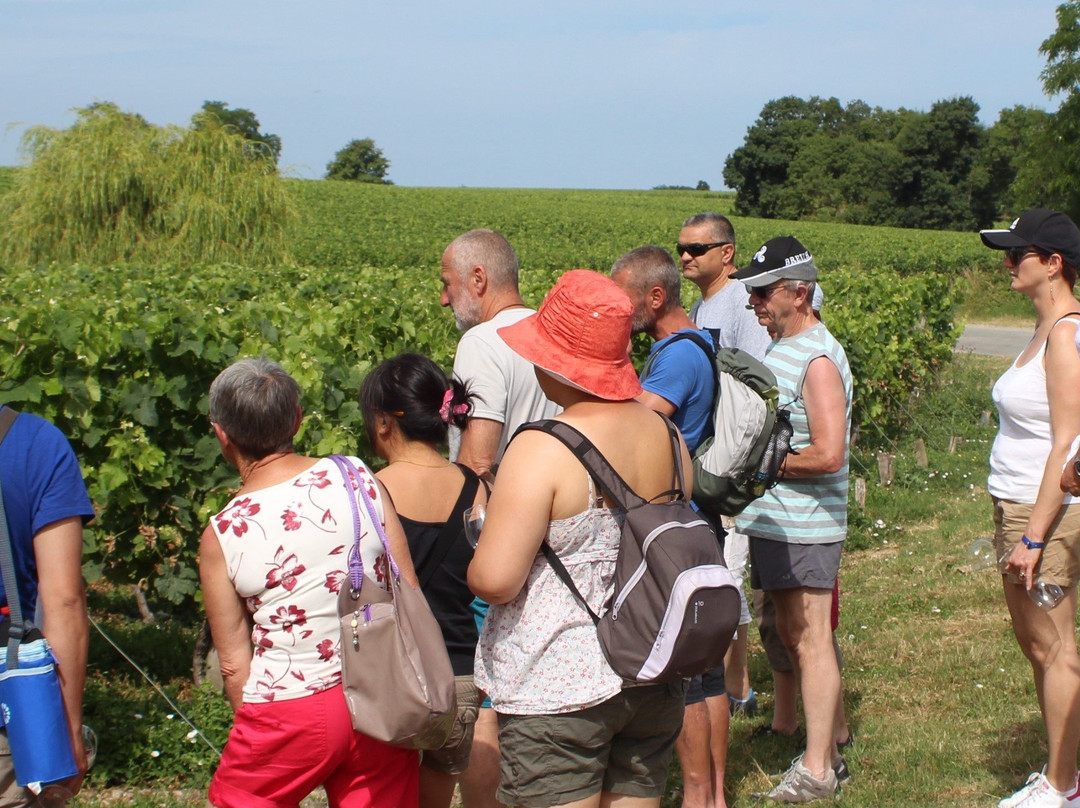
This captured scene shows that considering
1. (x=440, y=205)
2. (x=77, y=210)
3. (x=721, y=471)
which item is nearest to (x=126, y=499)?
(x=721, y=471)

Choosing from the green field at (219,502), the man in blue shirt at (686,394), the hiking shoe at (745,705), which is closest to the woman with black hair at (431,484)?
the man in blue shirt at (686,394)

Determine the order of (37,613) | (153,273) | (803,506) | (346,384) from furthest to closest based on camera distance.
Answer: (153,273), (346,384), (803,506), (37,613)

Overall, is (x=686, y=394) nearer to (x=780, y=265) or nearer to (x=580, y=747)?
(x=780, y=265)

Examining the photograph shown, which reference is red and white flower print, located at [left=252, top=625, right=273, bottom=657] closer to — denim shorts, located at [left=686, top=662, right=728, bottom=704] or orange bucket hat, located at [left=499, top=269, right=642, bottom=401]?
orange bucket hat, located at [left=499, top=269, right=642, bottom=401]

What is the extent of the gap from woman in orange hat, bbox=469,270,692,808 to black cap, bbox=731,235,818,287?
4.52 feet

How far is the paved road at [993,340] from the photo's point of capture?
20.5m

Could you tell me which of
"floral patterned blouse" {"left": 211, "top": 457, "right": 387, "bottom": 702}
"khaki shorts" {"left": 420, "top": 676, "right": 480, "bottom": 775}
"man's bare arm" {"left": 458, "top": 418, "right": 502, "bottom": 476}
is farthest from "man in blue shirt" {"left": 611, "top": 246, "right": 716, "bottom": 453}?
"floral patterned blouse" {"left": 211, "top": 457, "right": 387, "bottom": 702}

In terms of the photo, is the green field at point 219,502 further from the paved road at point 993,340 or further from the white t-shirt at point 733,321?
the paved road at point 993,340

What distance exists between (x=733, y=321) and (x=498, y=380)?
5.49 ft

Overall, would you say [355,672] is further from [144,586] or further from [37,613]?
[144,586]

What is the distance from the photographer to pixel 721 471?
3414mm

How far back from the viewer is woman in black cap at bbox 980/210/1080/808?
11.4ft

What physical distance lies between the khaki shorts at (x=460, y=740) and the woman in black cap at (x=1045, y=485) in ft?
5.80

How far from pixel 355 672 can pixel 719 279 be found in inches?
121
